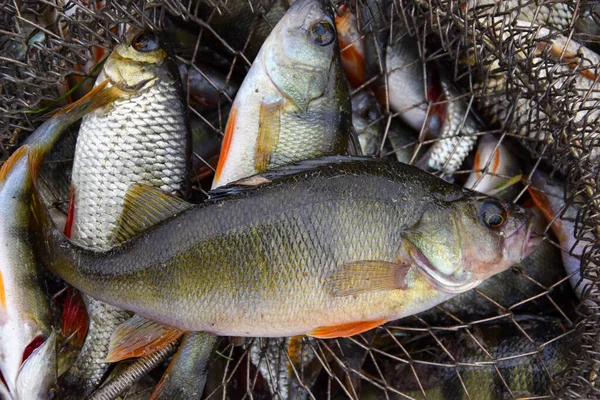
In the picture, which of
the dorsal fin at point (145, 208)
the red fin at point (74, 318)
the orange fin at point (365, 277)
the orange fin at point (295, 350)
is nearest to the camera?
the orange fin at point (365, 277)

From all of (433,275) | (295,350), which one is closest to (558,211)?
(433,275)

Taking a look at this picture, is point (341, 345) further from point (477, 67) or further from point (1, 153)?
point (1, 153)

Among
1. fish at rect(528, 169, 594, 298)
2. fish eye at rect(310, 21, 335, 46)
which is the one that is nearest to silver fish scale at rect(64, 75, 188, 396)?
fish eye at rect(310, 21, 335, 46)

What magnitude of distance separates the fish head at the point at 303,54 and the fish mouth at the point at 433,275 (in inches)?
32.7

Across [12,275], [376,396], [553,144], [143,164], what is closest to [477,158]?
[553,144]

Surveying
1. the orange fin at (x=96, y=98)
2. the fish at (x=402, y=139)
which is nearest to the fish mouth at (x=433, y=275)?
the fish at (x=402, y=139)

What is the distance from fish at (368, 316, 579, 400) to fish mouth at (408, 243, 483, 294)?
748mm

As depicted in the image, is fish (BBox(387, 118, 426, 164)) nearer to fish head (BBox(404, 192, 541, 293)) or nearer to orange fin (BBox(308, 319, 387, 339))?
fish head (BBox(404, 192, 541, 293))

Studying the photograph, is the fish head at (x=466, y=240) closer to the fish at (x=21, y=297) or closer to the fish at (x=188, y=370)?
the fish at (x=188, y=370)

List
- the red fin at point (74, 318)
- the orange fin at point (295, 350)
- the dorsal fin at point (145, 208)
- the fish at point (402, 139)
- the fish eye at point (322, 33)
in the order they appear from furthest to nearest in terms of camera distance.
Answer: the fish at point (402, 139) < the orange fin at point (295, 350) < the red fin at point (74, 318) < the fish eye at point (322, 33) < the dorsal fin at point (145, 208)

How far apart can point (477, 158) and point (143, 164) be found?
1851mm

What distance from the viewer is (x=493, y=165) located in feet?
9.68

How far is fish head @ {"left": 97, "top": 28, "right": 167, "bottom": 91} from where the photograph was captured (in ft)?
7.86

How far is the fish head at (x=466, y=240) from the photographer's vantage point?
1977 millimetres
